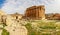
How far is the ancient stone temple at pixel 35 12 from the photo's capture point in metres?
3.27

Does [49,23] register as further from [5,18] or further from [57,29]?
[5,18]

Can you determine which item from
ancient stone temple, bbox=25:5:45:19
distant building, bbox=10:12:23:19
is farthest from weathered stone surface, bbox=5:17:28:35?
ancient stone temple, bbox=25:5:45:19

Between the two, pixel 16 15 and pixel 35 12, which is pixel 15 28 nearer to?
pixel 16 15

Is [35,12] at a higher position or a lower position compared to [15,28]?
higher

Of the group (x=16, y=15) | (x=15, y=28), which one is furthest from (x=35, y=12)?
(x=15, y=28)

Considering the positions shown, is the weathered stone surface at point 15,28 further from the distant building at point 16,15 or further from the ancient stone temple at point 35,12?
the ancient stone temple at point 35,12

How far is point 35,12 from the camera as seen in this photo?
3.30 metres

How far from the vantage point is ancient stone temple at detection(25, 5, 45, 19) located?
129 inches

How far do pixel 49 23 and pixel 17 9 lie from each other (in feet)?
1.87

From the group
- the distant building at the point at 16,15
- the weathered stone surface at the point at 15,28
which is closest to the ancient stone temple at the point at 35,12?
the distant building at the point at 16,15

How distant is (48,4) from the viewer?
3.33 meters

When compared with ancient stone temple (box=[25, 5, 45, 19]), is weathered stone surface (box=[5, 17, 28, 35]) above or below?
below

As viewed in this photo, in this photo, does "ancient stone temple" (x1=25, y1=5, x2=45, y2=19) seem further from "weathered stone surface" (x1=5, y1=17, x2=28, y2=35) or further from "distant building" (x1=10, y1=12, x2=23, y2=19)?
"weathered stone surface" (x1=5, y1=17, x2=28, y2=35)

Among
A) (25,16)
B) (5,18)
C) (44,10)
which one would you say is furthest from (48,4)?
(5,18)
